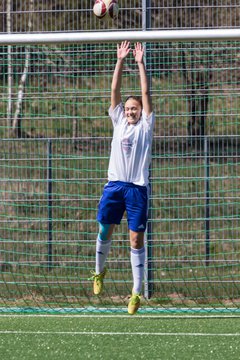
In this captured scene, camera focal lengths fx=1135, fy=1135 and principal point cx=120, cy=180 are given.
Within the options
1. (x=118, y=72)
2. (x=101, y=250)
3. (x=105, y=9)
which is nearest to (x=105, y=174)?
(x=101, y=250)

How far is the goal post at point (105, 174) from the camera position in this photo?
1167 cm

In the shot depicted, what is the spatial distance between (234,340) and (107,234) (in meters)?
1.49

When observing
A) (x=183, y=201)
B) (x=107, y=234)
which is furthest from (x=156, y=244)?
(x=107, y=234)

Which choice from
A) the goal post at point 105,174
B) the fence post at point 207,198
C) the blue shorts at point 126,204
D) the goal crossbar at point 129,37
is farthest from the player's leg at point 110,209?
the fence post at point 207,198

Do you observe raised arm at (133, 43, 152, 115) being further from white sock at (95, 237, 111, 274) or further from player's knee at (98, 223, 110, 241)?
white sock at (95, 237, 111, 274)

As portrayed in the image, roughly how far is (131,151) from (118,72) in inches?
26.6

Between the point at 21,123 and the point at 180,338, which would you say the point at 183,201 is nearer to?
the point at 21,123

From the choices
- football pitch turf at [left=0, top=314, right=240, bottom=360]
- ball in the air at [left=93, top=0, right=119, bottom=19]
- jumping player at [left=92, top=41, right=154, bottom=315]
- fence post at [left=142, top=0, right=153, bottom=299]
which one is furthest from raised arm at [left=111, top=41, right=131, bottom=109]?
fence post at [left=142, top=0, right=153, bottom=299]

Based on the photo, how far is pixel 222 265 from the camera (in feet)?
38.7

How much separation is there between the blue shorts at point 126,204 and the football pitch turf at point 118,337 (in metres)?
0.90

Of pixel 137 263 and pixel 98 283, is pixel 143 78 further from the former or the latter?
pixel 98 283

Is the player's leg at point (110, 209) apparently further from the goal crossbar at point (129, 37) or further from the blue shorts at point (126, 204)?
the goal crossbar at point (129, 37)

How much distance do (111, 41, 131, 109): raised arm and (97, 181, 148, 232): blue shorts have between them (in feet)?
2.26

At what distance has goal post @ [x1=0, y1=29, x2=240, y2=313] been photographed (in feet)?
38.3
